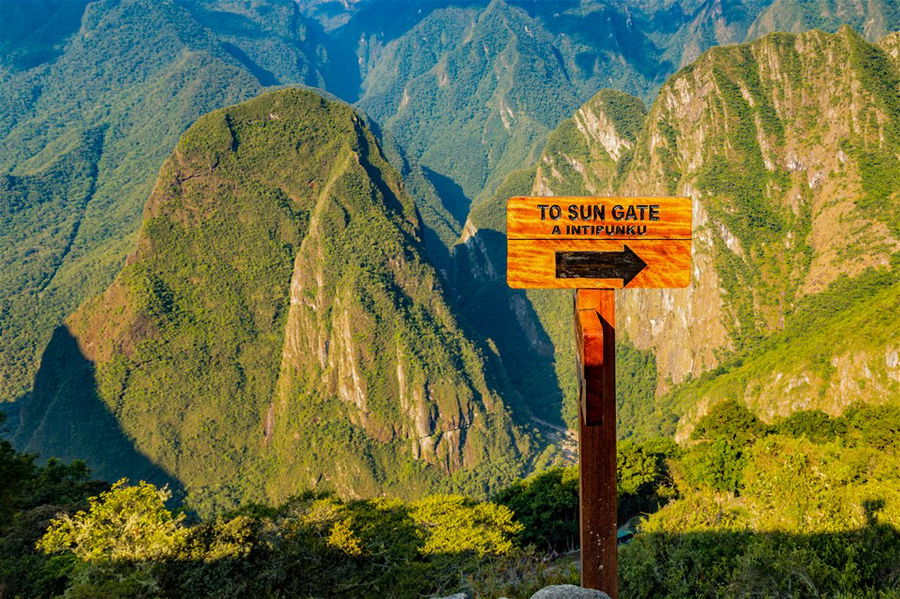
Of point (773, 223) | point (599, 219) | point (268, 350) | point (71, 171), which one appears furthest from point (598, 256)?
point (71, 171)

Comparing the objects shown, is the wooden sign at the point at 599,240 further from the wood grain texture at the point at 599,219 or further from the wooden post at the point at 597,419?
the wooden post at the point at 597,419

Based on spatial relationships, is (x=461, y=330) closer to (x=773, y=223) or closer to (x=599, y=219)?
(x=773, y=223)

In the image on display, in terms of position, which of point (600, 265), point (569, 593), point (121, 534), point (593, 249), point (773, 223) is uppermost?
Result: point (773, 223)

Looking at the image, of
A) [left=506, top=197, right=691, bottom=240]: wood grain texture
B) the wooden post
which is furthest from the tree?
[left=506, top=197, right=691, bottom=240]: wood grain texture

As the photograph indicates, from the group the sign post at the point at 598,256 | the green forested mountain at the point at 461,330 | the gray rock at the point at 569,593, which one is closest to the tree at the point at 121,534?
the gray rock at the point at 569,593

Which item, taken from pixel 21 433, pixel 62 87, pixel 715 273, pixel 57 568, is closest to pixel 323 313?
pixel 21 433

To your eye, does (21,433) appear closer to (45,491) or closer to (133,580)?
(45,491)

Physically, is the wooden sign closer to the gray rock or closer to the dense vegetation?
the gray rock

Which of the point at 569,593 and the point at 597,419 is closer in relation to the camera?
the point at 597,419
